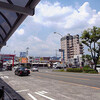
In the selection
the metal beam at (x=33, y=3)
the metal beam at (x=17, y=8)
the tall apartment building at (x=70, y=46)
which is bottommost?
the metal beam at (x=17, y=8)

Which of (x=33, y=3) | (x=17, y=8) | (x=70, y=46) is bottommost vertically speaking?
(x=17, y=8)

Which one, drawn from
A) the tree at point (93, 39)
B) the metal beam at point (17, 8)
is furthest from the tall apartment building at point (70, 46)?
the metal beam at point (17, 8)

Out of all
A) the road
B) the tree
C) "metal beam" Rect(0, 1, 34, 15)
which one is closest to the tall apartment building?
the tree

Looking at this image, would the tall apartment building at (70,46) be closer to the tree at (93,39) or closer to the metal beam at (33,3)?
the tree at (93,39)

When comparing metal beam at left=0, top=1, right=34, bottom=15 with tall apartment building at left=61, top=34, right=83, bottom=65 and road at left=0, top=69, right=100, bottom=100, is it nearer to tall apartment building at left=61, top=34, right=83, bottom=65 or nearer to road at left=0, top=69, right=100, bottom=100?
road at left=0, top=69, right=100, bottom=100

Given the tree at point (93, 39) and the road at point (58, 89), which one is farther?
the tree at point (93, 39)

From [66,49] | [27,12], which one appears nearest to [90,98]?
[27,12]

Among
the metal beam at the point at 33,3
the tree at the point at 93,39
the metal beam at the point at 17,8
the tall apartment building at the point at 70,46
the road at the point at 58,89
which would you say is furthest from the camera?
the tall apartment building at the point at 70,46

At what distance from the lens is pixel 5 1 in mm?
6031

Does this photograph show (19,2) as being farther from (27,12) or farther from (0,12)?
(0,12)

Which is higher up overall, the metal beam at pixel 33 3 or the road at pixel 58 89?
the metal beam at pixel 33 3

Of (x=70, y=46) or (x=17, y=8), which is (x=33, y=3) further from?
(x=70, y=46)

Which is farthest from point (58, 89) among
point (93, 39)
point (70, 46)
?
point (70, 46)

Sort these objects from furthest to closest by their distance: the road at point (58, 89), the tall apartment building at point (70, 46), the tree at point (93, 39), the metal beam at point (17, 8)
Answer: the tall apartment building at point (70, 46) → the tree at point (93, 39) → the road at point (58, 89) → the metal beam at point (17, 8)
